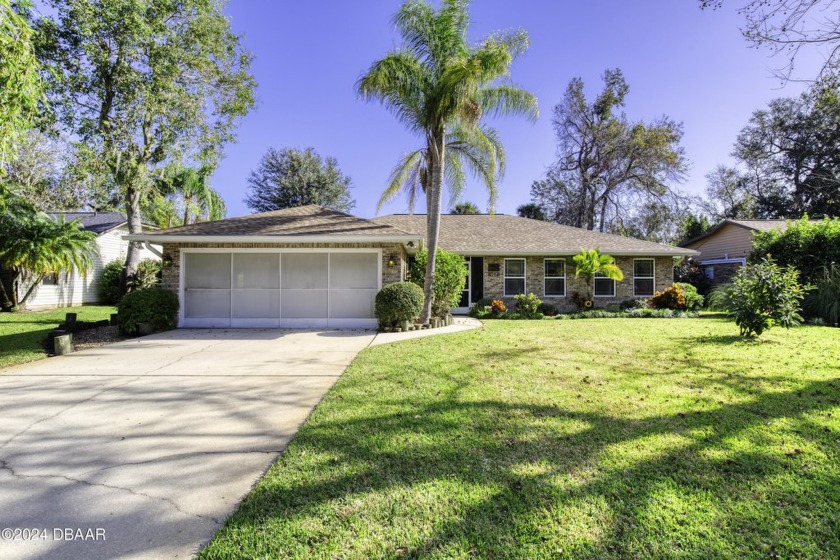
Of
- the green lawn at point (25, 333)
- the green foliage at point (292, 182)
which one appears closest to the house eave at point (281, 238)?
the green lawn at point (25, 333)

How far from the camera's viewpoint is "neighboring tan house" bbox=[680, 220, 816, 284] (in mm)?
19469

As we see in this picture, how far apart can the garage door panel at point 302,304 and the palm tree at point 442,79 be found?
4.33 m

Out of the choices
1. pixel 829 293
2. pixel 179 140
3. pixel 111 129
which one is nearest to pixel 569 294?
pixel 829 293

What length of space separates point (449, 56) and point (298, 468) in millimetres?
10127

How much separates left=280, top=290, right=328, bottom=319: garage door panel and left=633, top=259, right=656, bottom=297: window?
1297 cm

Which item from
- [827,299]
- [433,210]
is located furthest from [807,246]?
[433,210]

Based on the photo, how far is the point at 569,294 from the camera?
16141 mm

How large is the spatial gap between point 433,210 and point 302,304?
15.5ft

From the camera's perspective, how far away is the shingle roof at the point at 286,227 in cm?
1062

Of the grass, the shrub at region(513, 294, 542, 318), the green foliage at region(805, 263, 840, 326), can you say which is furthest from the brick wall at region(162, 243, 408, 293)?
the green foliage at region(805, 263, 840, 326)

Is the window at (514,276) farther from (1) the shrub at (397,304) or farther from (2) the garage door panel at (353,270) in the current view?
(2) the garage door panel at (353,270)

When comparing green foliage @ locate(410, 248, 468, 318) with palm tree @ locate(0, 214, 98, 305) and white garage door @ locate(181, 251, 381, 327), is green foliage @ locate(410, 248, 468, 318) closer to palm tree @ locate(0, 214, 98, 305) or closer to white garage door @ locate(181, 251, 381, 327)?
A: white garage door @ locate(181, 251, 381, 327)

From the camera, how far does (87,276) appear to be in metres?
19.0

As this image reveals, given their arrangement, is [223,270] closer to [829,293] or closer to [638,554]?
[638,554]
